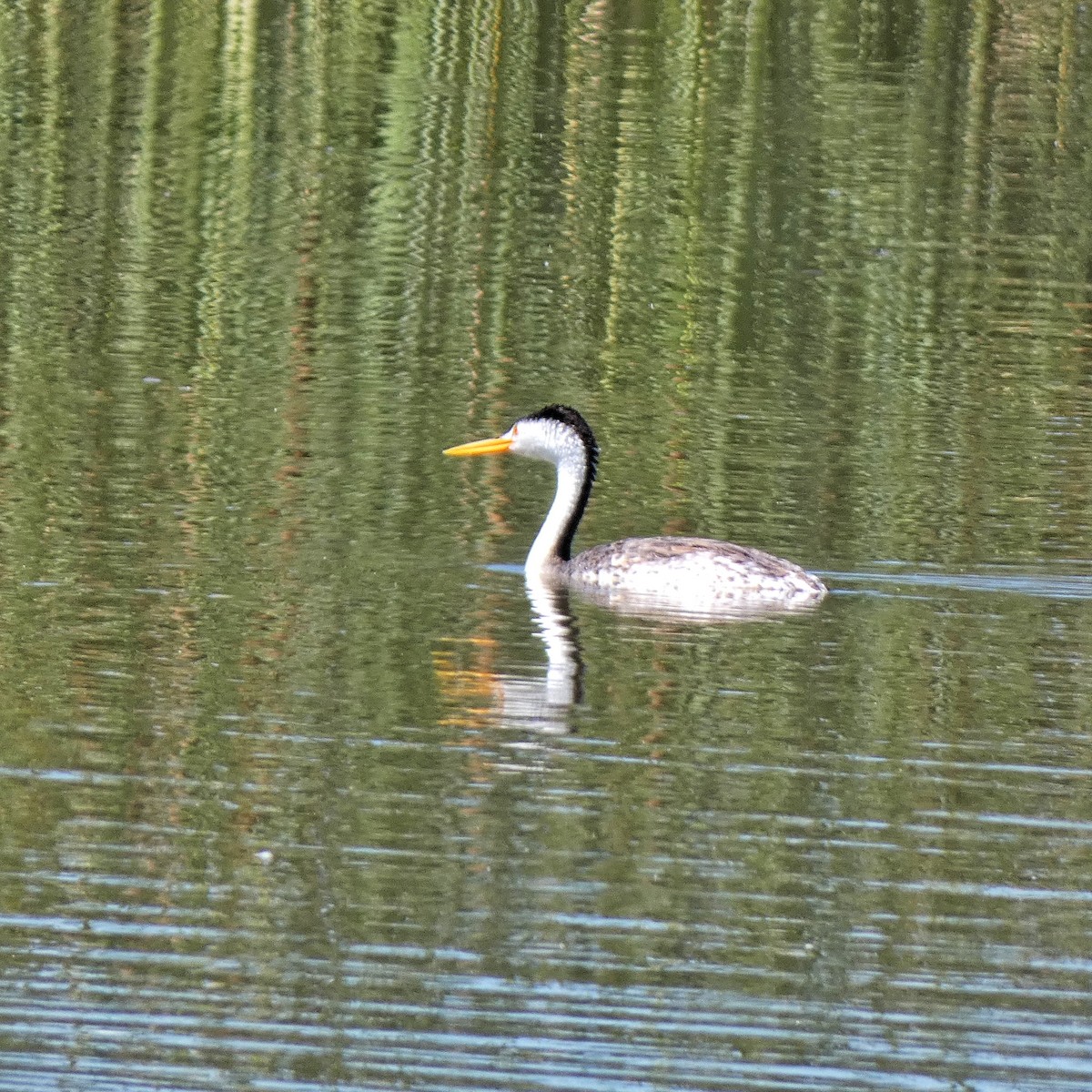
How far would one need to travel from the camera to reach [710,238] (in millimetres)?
20922

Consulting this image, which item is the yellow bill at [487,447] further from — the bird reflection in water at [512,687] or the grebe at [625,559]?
the bird reflection in water at [512,687]

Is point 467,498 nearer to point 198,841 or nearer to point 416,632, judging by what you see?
point 416,632

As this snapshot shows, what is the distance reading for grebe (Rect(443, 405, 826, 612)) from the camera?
1139 cm

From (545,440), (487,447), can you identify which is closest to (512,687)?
(545,440)

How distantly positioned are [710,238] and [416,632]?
10.9 metres

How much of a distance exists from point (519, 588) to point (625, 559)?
1.60 feet

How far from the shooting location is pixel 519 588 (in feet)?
39.0

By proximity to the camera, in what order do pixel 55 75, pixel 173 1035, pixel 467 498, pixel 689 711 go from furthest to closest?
1. pixel 55 75
2. pixel 467 498
3. pixel 689 711
4. pixel 173 1035

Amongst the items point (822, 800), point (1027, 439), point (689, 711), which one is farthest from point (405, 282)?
point (822, 800)

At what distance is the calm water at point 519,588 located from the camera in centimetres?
656

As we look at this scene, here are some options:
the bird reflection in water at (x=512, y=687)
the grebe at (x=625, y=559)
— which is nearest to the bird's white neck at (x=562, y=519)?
the grebe at (x=625, y=559)

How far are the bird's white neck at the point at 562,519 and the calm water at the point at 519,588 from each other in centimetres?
21

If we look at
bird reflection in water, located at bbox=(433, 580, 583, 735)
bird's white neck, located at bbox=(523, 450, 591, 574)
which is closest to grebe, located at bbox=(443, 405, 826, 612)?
bird's white neck, located at bbox=(523, 450, 591, 574)

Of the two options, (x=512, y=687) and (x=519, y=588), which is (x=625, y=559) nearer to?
(x=519, y=588)
